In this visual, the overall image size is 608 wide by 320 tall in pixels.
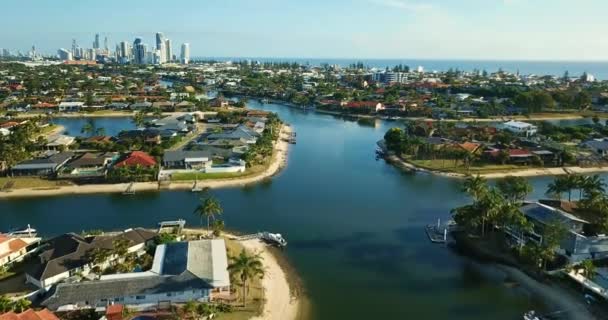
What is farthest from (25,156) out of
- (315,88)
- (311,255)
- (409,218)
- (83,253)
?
(315,88)

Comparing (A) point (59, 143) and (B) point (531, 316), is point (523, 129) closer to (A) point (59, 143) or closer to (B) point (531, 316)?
(B) point (531, 316)

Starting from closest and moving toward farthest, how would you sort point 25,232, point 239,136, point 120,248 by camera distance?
1. point 120,248
2. point 25,232
3. point 239,136

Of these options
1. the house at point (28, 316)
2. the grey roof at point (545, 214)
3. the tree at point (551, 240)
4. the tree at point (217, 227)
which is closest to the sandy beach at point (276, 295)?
the tree at point (217, 227)

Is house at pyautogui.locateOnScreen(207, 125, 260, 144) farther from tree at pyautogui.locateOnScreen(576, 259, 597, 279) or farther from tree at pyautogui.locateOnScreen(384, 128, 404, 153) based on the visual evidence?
tree at pyautogui.locateOnScreen(576, 259, 597, 279)

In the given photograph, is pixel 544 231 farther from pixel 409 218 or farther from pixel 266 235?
pixel 266 235

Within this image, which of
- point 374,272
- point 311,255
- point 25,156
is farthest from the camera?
point 25,156

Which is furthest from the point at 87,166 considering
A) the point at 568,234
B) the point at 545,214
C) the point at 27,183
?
the point at 568,234

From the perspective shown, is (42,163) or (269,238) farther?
(42,163)
